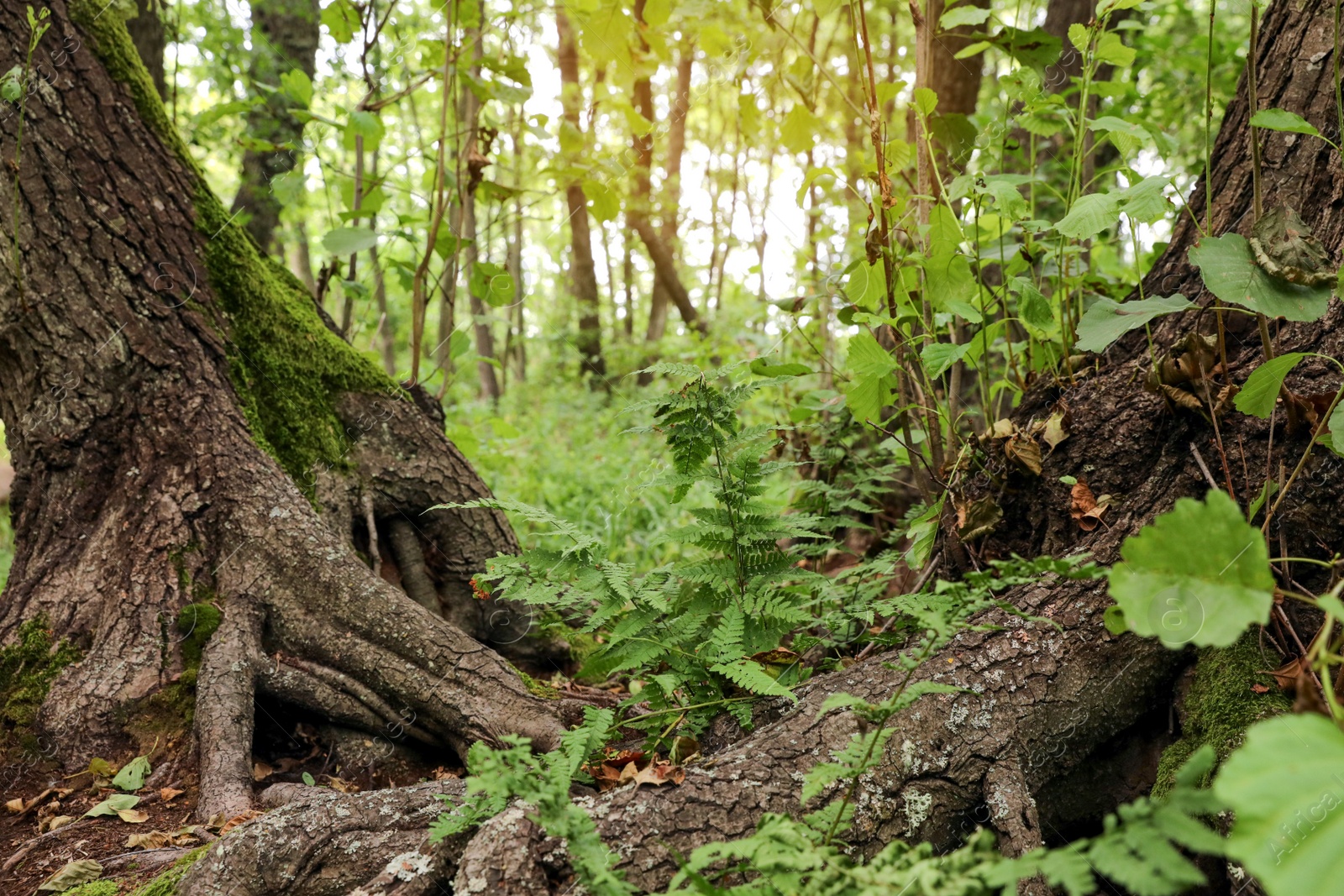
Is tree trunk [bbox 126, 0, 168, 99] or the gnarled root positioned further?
tree trunk [bbox 126, 0, 168, 99]

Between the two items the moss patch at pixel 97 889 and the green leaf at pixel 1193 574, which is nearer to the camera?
the green leaf at pixel 1193 574

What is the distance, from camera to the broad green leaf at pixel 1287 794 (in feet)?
2.21

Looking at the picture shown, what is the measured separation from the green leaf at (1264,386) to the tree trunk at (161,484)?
1697 millimetres

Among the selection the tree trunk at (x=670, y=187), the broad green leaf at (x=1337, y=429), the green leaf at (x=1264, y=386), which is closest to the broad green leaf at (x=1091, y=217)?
the green leaf at (x=1264, y=386)

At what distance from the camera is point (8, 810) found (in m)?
2.04

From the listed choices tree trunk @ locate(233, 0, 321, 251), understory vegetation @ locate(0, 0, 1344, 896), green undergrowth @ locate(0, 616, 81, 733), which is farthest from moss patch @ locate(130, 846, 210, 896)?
tree trunk @ locate(233, 0, 321, 251)

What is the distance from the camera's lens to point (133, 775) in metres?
2.14

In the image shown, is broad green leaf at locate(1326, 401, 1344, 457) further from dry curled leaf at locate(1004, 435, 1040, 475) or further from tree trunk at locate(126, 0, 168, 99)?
tree trunk at locate(126, 0, 168, 99)

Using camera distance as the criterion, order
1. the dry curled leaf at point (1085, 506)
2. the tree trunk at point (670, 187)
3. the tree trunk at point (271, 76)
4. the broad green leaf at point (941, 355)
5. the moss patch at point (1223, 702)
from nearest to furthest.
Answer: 1. the moss patch at point (1223, 702)
2. the broad green leaf at point (941, 355)
3. the dry curled leaf at point (1085, 506)
4. the tree trunk at point (271, 76)
5. the tree trunk at point (670, 187)

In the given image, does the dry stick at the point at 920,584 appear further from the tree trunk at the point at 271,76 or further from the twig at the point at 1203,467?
the tree trunk at the point at 271,76

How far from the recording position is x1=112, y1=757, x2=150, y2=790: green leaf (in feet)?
6.95

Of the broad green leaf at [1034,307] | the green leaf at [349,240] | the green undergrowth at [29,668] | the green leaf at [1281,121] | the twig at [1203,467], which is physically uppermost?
the green leaf at [349,240]

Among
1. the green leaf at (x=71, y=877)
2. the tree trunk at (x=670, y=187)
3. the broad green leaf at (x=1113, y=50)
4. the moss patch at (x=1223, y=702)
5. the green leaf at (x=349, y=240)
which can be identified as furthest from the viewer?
the tree trunk at (x=670, y=187)

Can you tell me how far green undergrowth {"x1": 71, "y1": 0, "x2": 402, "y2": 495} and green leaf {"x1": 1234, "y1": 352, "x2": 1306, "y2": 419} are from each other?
2600mm
